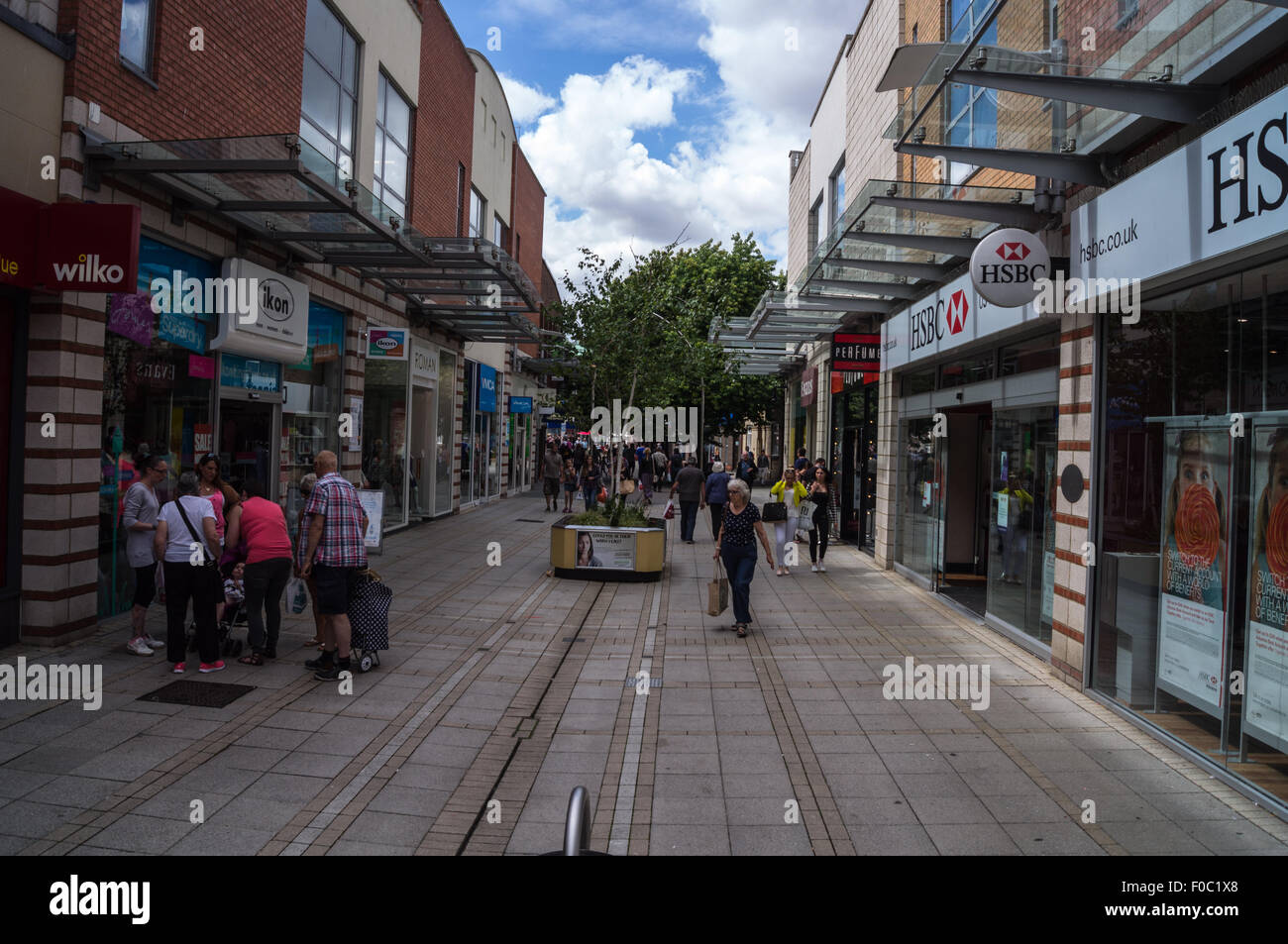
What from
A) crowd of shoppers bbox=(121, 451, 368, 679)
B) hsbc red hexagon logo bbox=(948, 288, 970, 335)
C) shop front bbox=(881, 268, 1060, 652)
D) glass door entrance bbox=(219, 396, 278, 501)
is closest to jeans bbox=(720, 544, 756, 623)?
shop front bbox=(881, 268, 1060, 652)

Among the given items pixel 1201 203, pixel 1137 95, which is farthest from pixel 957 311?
pixel 1201 203

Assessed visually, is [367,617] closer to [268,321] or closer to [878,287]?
[268,321]

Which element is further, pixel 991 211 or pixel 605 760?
pixel 991 211

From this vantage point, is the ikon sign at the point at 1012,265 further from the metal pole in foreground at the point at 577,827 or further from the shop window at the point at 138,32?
the shop window at the point at 138,32

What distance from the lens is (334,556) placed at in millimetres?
7316

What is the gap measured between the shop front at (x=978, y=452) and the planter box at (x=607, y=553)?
13.6 ft

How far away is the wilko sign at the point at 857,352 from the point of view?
50.5ft

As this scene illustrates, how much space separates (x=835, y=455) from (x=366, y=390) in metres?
10.2

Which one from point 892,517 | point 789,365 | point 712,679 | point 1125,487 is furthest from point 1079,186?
point 789,365

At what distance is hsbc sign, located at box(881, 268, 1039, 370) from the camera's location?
9258mm

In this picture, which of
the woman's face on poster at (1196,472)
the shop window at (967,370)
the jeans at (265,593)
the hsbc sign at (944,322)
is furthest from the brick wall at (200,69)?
the woman's face on poster at (1196,472)

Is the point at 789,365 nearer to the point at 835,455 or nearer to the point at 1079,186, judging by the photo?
the point at 835,455

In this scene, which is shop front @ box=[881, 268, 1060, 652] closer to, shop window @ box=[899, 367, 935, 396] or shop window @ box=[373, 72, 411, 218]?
shop window @ box=[899, 367, 935, 396]

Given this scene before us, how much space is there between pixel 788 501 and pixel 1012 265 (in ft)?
28.7
